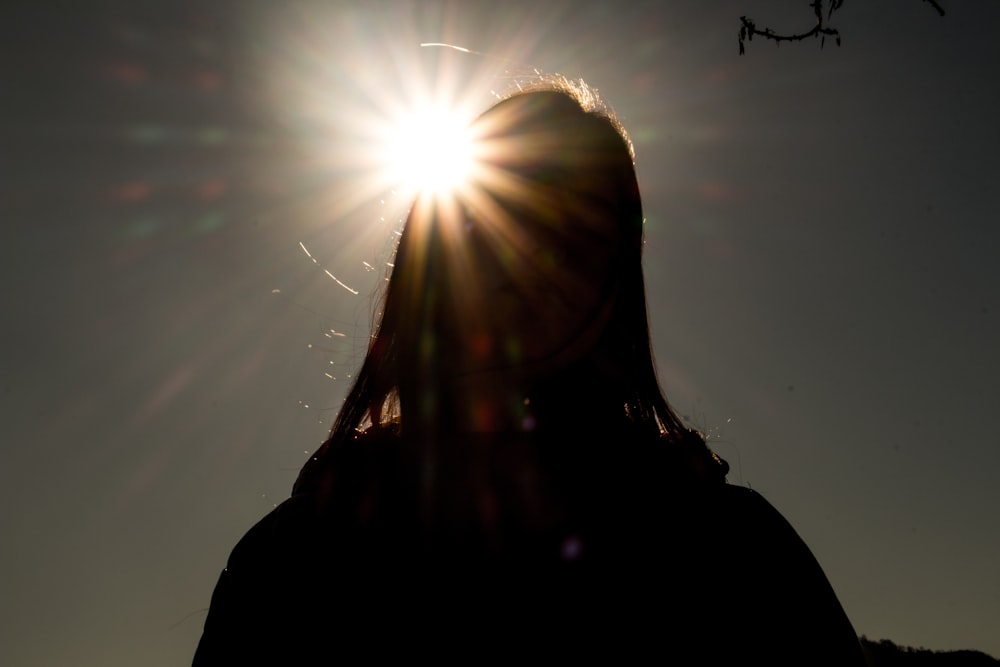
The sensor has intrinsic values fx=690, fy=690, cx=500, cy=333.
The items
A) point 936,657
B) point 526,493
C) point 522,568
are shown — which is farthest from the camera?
point 936,657

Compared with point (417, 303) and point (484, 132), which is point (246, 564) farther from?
point (484, 132)

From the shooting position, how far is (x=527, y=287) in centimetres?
166

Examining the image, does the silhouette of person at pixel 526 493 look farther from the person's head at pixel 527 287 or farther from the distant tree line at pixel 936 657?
the distant tree line at pixel 936 657

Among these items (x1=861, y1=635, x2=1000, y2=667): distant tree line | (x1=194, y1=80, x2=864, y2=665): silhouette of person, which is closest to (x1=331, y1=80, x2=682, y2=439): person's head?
(x1=194, y1=80, x2=864, y2=665): silhouette of person

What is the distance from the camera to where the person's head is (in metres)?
1.69

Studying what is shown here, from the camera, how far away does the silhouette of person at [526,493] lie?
1.34 meters

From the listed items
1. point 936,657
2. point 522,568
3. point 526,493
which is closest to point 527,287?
point 526,493

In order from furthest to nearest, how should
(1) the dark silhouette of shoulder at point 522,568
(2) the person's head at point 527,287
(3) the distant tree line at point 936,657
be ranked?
1. (3) the distant tree line at point 936,657
2. (2) the person's head at point 527,287
3. (1) the dark silhouette of shoulder at point 522,568

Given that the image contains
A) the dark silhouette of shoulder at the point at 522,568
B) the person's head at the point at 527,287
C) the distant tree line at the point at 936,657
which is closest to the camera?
the dark silhouette of shoulder at the point at 522,568

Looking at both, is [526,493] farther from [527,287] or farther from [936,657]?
[936,657]

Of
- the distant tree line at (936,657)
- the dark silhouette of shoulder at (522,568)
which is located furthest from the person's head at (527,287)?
the distant tree line at (936,657)

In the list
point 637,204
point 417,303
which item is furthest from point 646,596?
point 637,204

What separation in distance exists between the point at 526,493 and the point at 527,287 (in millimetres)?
484

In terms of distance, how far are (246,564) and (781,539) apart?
1.13 m
